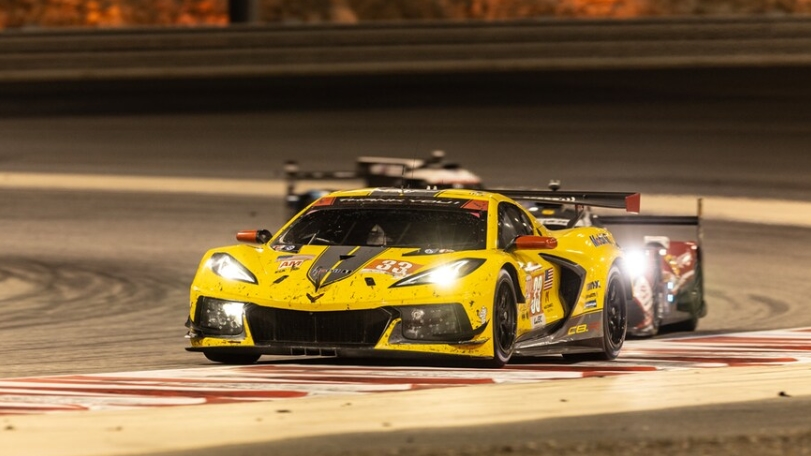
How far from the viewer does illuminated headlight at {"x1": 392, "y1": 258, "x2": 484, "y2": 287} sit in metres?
8.27

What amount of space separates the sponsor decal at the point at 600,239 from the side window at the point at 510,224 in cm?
55

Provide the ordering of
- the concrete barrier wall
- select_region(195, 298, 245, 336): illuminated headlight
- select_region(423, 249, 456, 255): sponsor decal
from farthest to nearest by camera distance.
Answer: the concrete barrier wall < select_region(423, 249, 456, 255): sponsor decal < select_region(195, 298, 245, 336): illuminated headlight

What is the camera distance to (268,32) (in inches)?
864

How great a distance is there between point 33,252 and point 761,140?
10.2 m

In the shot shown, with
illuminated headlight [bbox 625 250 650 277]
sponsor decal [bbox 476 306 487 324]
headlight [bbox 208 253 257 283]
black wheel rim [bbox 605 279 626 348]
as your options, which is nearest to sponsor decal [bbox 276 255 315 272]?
headlight [bbox 208 253 257 283]

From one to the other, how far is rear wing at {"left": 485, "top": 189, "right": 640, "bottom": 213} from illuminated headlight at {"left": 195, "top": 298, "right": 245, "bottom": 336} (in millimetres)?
2895

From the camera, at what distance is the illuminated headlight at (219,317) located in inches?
332

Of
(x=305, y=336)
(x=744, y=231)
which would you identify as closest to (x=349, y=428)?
(x=305, y=336)

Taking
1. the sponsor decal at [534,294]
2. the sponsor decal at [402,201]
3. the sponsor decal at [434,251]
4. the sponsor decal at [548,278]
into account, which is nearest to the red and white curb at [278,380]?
the sponsor decal at [534,294]

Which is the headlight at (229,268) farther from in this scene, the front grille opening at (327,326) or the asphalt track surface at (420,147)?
the asphalt track surface at (420,147)

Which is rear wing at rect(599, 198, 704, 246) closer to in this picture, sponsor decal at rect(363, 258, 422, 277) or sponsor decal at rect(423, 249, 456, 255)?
sponsor decal at rect(423, 249, 456, 255)

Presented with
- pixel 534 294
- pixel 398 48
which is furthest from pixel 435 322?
pixel 398 48

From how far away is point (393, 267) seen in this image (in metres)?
8.39

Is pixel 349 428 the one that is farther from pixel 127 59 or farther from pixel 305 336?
pixel 127 59
